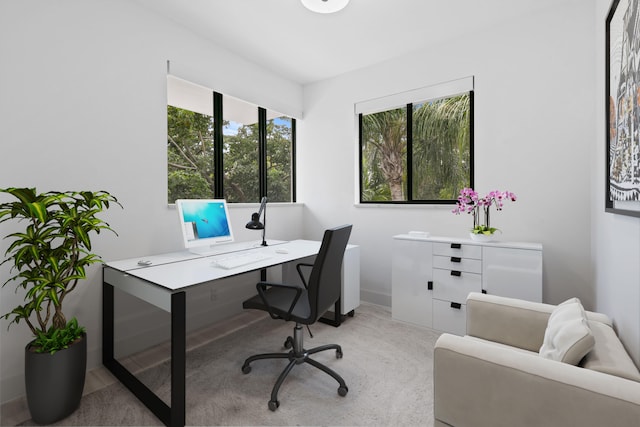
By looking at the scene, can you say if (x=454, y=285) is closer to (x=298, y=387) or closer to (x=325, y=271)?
(x=325, y=271)

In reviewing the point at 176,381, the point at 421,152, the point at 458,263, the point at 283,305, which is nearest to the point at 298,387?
the point at 283,305

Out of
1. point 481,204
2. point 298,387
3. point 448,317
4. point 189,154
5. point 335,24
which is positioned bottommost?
point 298,387

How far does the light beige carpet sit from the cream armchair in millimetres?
668

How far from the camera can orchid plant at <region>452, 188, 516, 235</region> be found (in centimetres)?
244

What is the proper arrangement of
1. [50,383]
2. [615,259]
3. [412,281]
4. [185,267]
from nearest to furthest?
1. [615,259]
2. [50,383]
3. [185,267]
4. [412,281]

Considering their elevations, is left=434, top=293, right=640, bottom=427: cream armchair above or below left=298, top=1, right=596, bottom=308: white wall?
below

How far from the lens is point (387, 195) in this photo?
11.3 feet

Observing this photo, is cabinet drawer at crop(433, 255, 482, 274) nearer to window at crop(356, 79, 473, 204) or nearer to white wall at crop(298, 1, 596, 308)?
white wall at crop(298, 1, 596, 308)

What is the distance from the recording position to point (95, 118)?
2.06 m

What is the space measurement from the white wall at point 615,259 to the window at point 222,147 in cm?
292

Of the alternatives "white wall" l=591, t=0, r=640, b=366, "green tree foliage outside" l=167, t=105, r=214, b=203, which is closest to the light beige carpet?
"white wall" l=591, t=0, r=640, b=366

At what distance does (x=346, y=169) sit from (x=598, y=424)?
2.97 meters

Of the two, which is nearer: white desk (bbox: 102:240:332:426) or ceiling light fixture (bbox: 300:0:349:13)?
white desk (bbox: 102:240:332:426)

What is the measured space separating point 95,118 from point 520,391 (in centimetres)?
280
